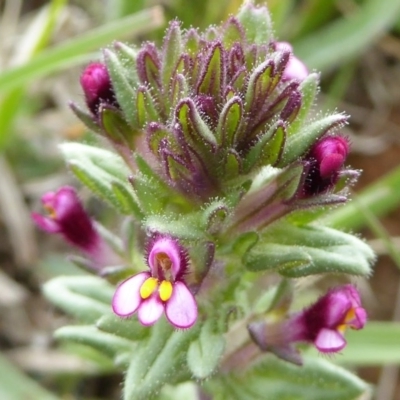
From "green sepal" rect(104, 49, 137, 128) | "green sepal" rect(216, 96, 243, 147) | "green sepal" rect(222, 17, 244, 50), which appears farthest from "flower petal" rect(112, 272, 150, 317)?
"green sepal" rect(222, 17, 244, 50)

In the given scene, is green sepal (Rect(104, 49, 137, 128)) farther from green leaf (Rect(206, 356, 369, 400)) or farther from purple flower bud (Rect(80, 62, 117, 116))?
green leaf (Rect(206, 356, 369, 400))

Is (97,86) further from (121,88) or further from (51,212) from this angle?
(51,212)

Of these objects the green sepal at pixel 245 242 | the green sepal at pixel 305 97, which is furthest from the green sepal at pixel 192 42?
the green sepal at pixel 245 242

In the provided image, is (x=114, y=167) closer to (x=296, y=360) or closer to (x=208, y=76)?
(x=208, y=76)

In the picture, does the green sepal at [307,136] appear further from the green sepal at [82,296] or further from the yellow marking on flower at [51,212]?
the green sepal at [82,296]

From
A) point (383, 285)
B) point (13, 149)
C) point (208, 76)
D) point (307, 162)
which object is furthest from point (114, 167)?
point (383, 285)
